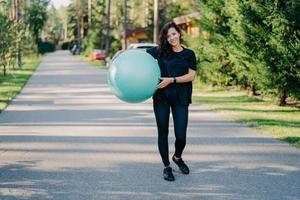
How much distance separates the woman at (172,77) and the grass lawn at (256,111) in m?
3.11

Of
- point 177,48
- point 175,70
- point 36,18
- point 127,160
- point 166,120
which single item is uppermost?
point 36,18

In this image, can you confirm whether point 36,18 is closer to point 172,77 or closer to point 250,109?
point 250,109

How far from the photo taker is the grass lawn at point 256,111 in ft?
33.2

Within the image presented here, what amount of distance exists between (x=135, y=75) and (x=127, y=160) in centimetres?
192

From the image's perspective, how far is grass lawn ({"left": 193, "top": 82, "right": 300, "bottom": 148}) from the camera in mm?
10121

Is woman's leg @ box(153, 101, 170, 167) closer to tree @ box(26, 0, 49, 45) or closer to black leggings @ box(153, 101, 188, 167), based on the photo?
black leggings @ box(153, 101, 188, 167)

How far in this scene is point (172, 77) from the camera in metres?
6.13

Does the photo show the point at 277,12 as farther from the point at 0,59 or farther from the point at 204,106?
the point at 0,59

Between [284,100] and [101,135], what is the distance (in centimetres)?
689

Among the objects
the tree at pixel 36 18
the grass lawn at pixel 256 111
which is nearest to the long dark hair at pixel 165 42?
the grass lawn at pixel 256 111

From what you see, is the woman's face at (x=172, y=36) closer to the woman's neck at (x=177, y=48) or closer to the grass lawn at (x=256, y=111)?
the woman's neck at (x=177, y=48)

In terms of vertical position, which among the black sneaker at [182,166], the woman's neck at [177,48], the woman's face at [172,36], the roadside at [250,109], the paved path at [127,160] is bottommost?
the roadside at [250,109]

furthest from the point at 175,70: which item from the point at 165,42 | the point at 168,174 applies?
the point at 168,174

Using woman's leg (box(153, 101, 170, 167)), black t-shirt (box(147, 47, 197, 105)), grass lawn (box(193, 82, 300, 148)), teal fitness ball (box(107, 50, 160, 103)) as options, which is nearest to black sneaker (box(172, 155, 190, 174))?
woman's leg (box(153, 101, 170, 167))
